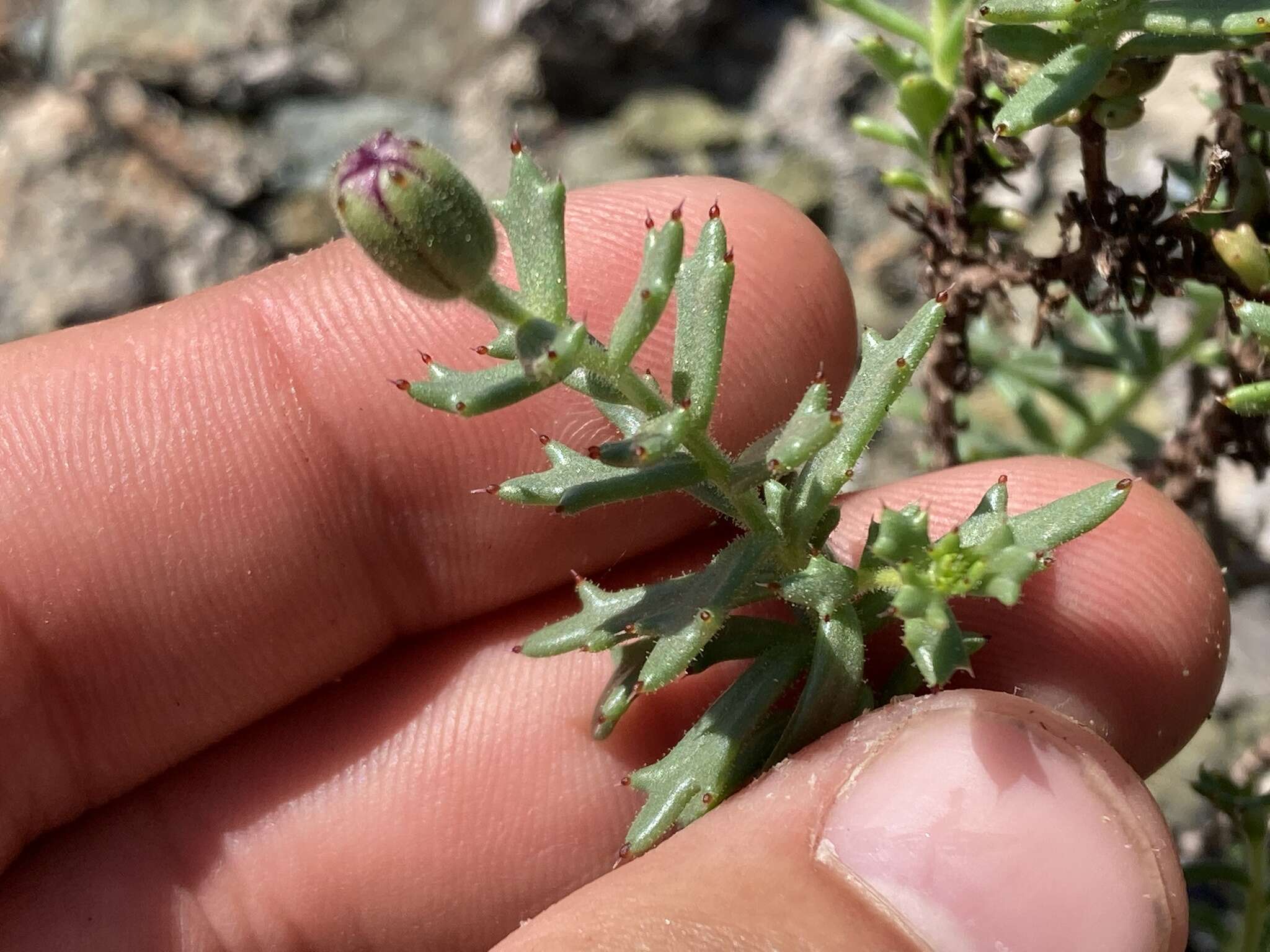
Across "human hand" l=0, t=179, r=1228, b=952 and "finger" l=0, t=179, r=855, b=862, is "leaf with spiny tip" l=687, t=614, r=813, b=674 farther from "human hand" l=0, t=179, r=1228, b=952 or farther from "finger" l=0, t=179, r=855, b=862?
"finger" l=0, t=179, r=855, b=862

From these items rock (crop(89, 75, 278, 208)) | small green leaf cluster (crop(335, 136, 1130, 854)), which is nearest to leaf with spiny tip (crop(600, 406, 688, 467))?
small green leaf cluster (crop(335, 136, 1130, 854))

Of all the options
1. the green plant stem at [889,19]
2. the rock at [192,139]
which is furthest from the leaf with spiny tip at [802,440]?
the rock at [192,139]

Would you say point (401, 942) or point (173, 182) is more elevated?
point (173, 182)

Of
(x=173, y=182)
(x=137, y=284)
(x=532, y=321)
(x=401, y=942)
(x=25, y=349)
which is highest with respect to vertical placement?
(x=532, y=321)

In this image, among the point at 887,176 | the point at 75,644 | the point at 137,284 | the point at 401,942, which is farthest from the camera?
the point at 137,284

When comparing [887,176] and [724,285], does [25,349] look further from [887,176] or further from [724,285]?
[887,176]

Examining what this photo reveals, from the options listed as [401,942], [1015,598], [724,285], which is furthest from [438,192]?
[401,942]

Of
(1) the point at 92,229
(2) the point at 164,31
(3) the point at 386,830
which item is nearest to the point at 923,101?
(3) the point at 386,830
